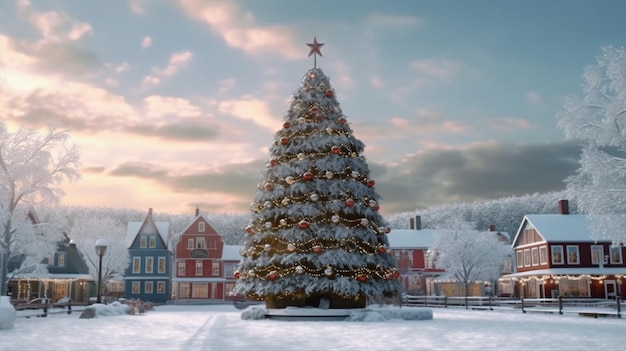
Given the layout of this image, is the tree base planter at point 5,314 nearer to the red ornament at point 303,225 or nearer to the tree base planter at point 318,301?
the tree base planter at point 318,301

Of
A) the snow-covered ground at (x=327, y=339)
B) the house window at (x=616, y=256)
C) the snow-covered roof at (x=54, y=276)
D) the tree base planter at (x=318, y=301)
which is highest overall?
the house window at (x=616, y=256)

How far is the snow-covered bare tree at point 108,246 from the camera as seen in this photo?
68188 millimetres

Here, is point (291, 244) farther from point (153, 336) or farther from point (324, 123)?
point (153, 336)

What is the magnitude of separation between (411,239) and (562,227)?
908 inches

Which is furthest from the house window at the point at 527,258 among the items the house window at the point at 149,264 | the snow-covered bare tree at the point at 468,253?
the house window at the point at 149,264

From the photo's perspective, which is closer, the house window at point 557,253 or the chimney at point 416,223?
the house window at point 557,253

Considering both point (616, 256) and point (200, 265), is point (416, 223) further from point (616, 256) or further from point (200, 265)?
point (616, 256)

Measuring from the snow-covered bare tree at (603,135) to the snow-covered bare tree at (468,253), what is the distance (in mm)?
34690

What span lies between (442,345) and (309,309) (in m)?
12.0

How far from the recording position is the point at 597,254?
56.3 meters

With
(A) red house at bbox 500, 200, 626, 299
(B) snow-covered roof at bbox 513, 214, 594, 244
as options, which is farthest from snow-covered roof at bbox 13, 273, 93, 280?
(B) snow-covered roof at bbox 513, 214, 594, 244

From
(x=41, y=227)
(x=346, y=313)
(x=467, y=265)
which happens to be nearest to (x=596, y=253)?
(x=467, y=265)

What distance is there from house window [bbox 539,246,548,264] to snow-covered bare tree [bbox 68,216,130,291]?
42.3 m

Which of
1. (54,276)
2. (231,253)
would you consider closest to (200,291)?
(231,253)
